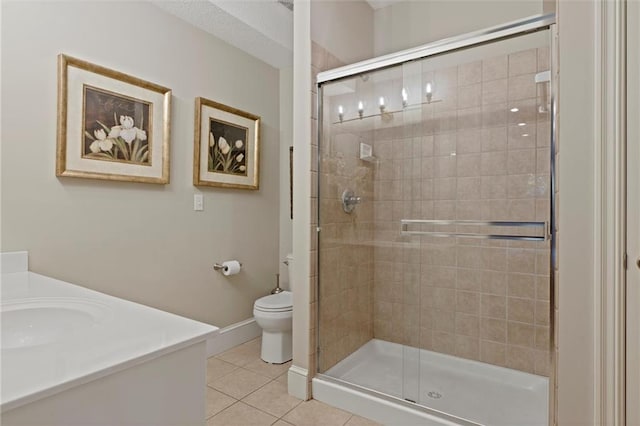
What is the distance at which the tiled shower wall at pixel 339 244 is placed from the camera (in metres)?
2.08

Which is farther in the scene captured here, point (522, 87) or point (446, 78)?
point (446, 78)

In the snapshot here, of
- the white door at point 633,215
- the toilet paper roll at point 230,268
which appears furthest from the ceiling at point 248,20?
the white door at point 633,215

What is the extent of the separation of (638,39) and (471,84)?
3.63ft

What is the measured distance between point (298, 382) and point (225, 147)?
172cm

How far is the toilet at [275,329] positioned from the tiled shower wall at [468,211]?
24.1 inches

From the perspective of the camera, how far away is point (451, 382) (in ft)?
7.04

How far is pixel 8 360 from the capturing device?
722mm

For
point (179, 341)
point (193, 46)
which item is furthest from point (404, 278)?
point (193, 46)

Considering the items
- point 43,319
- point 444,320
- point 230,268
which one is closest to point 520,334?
point 444,320

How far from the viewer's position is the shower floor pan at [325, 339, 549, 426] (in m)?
1.82

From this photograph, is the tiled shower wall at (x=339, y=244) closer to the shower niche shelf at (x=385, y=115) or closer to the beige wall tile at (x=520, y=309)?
the shower niche shelf at (x=385, y=115)

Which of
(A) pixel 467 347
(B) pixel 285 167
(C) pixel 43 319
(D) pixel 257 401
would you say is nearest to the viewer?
(C) pixel 43 319

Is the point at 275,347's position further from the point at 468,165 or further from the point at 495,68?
the point at 495,68

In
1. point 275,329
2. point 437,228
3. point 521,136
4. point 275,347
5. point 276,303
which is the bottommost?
point 275,347
